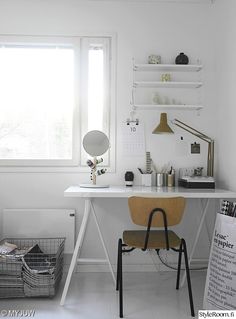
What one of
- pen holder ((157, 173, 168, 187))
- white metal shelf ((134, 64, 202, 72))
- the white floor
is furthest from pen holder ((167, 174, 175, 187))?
white metal shelf ((134, 64, 202, 72))

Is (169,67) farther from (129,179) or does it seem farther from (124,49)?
(129,179)

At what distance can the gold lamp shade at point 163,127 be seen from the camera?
267cm

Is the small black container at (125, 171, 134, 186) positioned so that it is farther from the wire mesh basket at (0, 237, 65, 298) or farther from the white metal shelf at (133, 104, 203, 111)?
the wire mesh basket at (0, 237, 65, 298)

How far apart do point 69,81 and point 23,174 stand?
98cm

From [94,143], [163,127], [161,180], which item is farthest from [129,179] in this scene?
[163,127]

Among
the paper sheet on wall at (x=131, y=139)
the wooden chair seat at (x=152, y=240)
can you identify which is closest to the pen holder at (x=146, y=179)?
the paper sheet on wall at (x=131, y=139)

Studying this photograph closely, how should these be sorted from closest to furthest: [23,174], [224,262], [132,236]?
[224,262] < [132,236] < [23,174]

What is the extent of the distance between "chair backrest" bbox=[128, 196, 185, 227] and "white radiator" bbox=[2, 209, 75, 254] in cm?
88

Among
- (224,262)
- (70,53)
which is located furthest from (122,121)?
(224,262)

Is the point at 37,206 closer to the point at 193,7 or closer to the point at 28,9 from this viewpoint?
the point at 28,9

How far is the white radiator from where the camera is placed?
2.71 meters

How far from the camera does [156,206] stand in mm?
2016

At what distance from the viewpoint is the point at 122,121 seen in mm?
2840

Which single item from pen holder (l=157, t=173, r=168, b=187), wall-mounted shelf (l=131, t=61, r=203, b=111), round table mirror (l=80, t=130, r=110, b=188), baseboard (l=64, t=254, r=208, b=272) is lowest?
baseboard (l=64, t=254, r=208, b=272)
